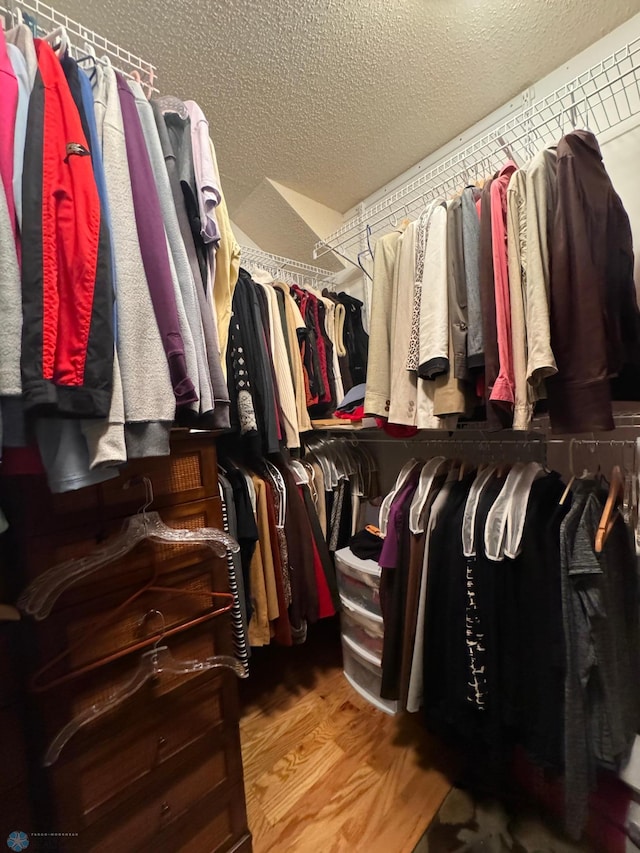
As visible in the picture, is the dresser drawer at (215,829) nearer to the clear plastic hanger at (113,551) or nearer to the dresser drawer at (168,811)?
the dresser drawer at (168,811)

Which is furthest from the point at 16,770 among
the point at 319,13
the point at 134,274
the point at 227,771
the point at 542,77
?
the point at 542,77

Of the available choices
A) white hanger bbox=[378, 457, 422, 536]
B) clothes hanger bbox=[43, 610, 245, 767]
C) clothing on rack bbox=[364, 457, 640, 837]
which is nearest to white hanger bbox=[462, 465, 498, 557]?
clothing on rack bbox=[364, 457, 640, 837]

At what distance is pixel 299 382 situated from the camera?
61.1 inches

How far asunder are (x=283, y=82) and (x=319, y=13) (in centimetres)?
24

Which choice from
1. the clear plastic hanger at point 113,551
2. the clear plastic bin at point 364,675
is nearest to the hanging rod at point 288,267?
the clear plastic hanger at point 113,551

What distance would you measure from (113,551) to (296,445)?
32.5 inches

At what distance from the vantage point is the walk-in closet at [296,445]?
1.95 ft

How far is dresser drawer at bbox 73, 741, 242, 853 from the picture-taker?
0.71 m

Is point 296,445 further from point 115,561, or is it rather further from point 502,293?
point 502,293

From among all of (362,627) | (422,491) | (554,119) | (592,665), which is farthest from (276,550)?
(554,119)

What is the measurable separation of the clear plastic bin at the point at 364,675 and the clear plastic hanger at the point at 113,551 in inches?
35.7

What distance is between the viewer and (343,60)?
Result: 1191 millimetres

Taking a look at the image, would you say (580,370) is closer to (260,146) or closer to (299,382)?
(299,382)

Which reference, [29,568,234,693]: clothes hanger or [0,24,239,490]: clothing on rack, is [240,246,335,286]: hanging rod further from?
[29,568,234,693]: clothes hanger
